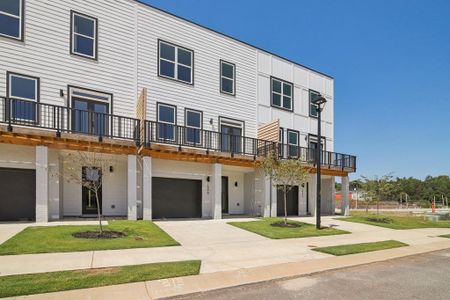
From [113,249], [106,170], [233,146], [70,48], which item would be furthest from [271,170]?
[70,48]

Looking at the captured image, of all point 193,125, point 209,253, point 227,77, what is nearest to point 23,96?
point 193,125

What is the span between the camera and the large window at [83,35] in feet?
51.9

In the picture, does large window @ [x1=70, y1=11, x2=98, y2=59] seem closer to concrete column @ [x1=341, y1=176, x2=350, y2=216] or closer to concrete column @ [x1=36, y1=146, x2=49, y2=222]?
concrete column @ [x1=36, y1=146, x2=49, y2=222]

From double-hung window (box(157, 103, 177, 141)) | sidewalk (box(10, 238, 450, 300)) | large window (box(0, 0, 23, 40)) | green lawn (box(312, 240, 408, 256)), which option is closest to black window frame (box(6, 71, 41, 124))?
large window (box(0, 0, 23, 40))

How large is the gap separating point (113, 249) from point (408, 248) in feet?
32.8

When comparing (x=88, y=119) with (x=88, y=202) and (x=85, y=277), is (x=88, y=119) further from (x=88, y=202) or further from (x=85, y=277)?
(x=85, y=277)

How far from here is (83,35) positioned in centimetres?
1609

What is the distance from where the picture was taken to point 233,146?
789 inches

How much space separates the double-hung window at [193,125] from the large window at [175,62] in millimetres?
1853

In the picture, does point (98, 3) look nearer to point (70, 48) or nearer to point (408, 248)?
point (70, 48)

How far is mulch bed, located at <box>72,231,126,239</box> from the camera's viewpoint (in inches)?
411

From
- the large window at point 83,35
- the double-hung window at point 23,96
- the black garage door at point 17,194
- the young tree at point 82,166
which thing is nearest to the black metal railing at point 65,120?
the double-hung window at point 23,96

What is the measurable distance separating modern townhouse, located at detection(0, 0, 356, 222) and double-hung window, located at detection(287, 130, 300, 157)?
0.46 ft

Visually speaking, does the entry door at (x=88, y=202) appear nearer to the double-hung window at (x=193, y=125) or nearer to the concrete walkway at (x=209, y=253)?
the concrete walkway at (x=209, y=253)
